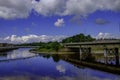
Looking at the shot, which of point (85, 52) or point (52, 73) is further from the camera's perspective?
point (85, 52)

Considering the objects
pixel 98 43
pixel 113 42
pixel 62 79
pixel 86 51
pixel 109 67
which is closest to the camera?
pixel 62 79

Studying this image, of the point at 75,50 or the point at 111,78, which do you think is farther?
the point at 75,50

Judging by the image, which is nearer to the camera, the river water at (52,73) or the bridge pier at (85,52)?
the river water at (52,73)

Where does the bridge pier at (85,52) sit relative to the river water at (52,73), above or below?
above

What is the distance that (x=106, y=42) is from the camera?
→ 10681 cm

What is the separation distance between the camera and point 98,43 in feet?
384

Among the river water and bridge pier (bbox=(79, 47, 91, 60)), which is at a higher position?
bridge pier (bbox=(79, 47, 91, 60))

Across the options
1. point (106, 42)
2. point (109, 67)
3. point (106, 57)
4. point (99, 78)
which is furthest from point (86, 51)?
point (99, 78)

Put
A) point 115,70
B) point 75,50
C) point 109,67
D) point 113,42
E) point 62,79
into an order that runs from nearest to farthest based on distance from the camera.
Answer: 1. point 62,79
2. point 115,70
3. point 109,67
4. point 113,42
5. point 75,50

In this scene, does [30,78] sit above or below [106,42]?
below

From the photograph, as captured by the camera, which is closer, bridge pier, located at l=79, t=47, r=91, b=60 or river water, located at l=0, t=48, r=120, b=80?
river water, located at l=0, t=48, r=120, b=80

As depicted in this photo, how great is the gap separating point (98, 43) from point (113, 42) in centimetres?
1705

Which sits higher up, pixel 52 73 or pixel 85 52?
pixel 85 52

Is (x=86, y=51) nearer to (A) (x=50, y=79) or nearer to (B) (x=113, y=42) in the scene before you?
(B) (x=113, y=42)
